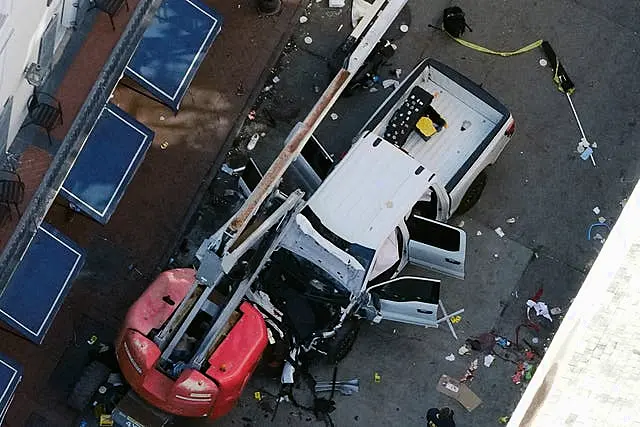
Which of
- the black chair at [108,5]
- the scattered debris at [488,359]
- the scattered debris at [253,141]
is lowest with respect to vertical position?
the scattered debris at [488,359]

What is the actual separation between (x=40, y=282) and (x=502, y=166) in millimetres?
8003

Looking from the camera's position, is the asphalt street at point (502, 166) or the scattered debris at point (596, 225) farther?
the scattered debris at point (596, 225)

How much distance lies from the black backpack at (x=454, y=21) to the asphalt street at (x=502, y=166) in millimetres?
244

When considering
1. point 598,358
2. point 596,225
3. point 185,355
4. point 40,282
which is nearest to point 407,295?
point 185,355

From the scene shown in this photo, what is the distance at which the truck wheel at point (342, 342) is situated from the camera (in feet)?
67.3

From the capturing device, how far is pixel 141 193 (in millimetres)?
21750

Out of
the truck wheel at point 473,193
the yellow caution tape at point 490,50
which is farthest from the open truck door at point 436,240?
the yellow caution tape at point 490,50

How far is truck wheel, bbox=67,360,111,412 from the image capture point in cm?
1991

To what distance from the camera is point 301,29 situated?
2317 centimetres

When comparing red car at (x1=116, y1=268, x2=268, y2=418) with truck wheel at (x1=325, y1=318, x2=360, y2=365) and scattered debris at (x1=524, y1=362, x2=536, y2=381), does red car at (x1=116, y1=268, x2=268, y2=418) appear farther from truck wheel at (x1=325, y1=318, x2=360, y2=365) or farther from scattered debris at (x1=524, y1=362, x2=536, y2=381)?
scattered debris at (x1=524, y1=362, x2=536, y2=381)

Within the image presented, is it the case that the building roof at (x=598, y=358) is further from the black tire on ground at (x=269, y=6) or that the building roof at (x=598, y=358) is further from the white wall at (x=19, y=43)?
the black tire on ground at (x=269, y=6)

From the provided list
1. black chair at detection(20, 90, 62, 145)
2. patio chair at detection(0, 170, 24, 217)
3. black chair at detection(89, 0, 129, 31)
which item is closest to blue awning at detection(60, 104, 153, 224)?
black chair at detection(20, 90, 62, 145)

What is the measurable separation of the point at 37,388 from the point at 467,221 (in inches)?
294

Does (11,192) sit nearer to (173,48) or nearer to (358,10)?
(173,48)
